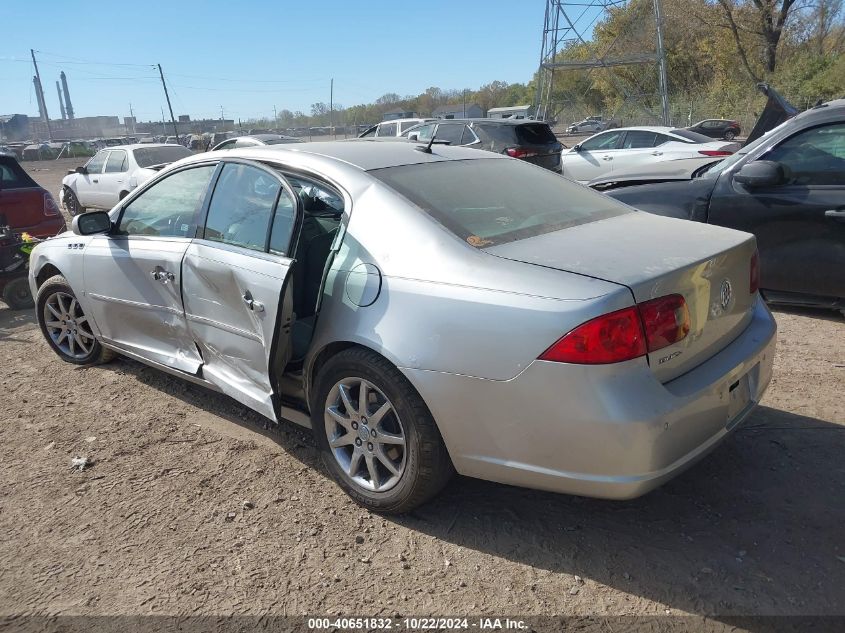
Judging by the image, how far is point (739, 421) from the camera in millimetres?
2898

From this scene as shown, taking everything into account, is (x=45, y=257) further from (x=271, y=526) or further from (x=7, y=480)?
(x=271, y=526)

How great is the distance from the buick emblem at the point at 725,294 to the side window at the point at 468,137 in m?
9.79

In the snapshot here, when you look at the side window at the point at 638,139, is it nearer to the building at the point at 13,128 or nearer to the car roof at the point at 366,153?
the car roof at the point at 366,153

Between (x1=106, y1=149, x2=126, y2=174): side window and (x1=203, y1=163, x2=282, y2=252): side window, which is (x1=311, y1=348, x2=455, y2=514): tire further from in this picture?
(x1=106, y1=149, x2=126, y2=174): side window

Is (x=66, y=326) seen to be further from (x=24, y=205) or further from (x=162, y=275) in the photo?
(x=24, y=205)

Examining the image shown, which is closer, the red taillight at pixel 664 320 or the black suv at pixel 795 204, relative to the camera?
the red taillight at pixel 664 320

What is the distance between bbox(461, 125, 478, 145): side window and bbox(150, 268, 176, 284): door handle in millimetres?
9046

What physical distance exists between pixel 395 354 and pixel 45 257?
3529 mm

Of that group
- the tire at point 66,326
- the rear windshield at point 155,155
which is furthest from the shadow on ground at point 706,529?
the rear windshield at point 155,155

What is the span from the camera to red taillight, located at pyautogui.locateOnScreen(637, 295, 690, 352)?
2.44 meters

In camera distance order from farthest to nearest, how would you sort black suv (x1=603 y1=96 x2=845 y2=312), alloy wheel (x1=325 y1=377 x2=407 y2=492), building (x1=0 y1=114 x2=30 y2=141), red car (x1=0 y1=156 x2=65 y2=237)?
A: building (x1=0 y1=114 x2=30 y2=141) → red car (x1=0 y1=156 x2=65 y2=237) → black suv (x1=603 y1=96 x2=845 y2=312) → alloy wheel (x1=325 y1=377 x2=407 y2=492)

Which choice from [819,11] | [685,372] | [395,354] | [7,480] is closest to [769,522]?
[685,372]

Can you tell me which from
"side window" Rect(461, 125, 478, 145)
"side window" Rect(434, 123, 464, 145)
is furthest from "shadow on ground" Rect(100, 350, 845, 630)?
"side window" Rect(434, 123, 464, 145)

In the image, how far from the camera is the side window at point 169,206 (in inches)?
154
